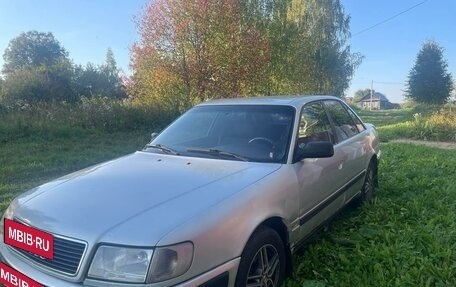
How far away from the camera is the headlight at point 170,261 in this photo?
1.77 meters

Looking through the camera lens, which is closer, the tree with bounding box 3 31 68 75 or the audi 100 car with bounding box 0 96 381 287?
the audi 100 car with bounding box 0 96 381 287

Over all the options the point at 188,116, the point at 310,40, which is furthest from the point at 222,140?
the point at 310,40

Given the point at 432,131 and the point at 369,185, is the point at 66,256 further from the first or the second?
the point at 432,131

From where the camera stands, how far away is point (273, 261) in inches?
99.0

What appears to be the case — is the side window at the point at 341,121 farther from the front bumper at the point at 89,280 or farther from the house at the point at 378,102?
the house at the point at 378,102

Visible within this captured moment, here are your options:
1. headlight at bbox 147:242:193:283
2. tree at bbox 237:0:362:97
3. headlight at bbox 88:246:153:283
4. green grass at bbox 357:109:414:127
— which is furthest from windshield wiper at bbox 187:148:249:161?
green grass at bbox 357:109:414:127

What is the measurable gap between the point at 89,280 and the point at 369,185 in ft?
12.9

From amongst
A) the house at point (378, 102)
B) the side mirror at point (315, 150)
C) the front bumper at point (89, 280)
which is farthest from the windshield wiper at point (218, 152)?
the house at point (378, 102)

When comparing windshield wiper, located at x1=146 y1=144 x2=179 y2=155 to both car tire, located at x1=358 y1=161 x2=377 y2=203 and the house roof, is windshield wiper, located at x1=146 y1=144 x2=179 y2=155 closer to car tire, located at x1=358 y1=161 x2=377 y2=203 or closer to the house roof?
car tire, located at x1=358 y1=161 x2=377 y2=203

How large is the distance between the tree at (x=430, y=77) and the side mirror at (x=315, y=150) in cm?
3074

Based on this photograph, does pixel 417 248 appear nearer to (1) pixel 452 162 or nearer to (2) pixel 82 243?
(2) pixel 82 243

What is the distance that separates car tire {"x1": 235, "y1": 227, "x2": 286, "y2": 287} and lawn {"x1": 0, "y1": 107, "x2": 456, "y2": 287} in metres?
0.30

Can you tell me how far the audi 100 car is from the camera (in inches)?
71.6

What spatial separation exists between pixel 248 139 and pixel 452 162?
17.7 ft
